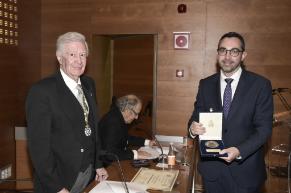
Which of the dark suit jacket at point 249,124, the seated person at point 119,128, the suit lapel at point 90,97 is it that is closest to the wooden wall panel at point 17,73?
the seated person at point 119,128

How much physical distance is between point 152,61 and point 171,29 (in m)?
0.65

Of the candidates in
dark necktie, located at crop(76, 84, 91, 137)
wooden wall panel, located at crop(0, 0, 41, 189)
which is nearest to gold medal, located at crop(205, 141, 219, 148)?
dark necktie, located at crop(76, 84, 91, 137)

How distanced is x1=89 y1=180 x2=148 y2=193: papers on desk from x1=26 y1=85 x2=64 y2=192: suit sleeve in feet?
0.75

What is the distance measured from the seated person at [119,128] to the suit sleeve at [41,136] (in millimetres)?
824

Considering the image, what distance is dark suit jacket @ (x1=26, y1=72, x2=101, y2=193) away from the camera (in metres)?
1.85

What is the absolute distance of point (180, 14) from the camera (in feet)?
13.7

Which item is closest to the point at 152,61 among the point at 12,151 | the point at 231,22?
the point at 231,22

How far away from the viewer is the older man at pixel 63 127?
1.86 m

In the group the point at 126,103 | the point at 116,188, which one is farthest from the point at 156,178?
the point at 126,103

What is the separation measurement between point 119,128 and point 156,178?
2.65 ft

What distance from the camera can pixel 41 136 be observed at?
1.85m

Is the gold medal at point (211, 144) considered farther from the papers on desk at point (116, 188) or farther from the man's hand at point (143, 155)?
the man's hand at point (143, 155)

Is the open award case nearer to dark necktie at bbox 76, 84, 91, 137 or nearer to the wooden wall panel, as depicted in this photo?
dark necktie at bbox 76, 84, 91, 137

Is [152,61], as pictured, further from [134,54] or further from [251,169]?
[251,169]
